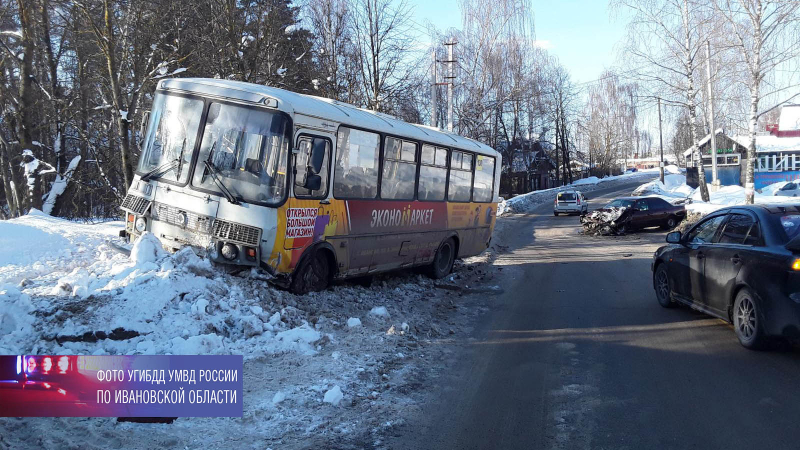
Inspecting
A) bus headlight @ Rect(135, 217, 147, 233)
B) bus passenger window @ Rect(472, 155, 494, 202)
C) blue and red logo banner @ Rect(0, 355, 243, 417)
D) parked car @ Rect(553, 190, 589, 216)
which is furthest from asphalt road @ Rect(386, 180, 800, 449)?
parked car @ Rect(553, 190, 589, 216)

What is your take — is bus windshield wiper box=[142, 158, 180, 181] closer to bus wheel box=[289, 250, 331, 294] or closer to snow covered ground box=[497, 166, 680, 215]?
bus wheel box=[289, 250, 331, 294]

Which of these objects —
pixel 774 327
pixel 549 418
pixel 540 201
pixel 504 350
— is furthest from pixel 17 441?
pixel 540 201

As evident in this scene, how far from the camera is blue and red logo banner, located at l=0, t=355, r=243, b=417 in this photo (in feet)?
13.3

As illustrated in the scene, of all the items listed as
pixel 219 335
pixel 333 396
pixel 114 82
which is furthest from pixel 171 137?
pixel 114 82

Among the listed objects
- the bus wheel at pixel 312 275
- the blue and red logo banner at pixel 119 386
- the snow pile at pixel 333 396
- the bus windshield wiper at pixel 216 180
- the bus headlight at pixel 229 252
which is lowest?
the snow pile at pixel 333 396

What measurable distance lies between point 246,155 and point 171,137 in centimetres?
130

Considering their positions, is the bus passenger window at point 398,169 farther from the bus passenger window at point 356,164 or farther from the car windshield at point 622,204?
the car windshield at point 622,204

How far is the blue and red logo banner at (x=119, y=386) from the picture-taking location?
406cm

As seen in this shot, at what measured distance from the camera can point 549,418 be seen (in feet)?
15.7

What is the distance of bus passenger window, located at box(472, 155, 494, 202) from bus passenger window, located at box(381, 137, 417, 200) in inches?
129

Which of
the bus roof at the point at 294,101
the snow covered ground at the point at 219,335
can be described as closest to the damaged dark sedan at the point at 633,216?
the bus roof at the point at 294,101

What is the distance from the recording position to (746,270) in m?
6.50

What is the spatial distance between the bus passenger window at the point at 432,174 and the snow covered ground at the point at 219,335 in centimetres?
352

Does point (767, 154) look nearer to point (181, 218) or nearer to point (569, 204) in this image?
point (569, 204)
